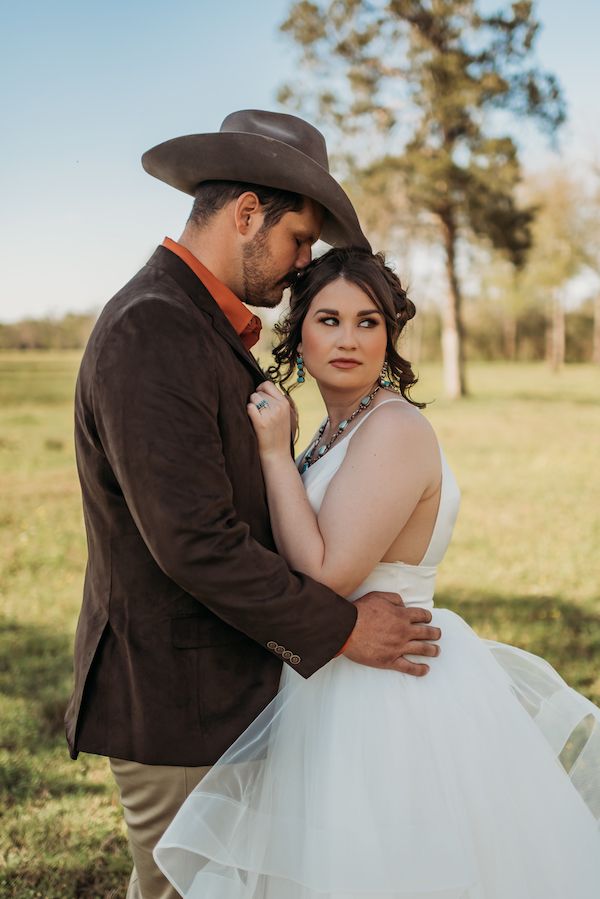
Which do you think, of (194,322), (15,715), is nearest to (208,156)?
(194,322)

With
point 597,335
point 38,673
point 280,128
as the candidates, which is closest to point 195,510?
point 280,128

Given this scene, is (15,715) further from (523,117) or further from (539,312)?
(539,312)

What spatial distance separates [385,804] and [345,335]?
1.34m

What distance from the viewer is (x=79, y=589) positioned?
24.4ft

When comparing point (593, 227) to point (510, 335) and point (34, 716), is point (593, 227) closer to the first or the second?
point (510, 335)

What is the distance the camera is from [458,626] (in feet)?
8.88

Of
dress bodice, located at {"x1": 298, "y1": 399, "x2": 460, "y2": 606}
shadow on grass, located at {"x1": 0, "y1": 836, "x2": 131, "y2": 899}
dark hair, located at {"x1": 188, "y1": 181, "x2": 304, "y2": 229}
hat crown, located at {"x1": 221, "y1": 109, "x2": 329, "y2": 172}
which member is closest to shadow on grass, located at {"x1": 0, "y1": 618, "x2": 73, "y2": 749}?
shadow on grass, located at {"x1": 0, "y1": 836, "x2": 131, "y2": 899}

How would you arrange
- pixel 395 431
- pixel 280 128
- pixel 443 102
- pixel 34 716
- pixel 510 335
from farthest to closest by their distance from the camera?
1. pixel 510 335
2. pixel 443 102
3. pixel 34 716
4. pixel 280 128
5. pixel 395 431

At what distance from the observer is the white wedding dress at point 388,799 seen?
7.02 ft

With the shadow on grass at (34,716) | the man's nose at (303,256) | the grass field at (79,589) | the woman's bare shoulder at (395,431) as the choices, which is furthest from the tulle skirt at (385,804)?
the shadow on grass at (34,716)

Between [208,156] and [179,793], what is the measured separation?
1.75 meters

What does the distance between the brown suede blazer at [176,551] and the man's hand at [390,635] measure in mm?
97

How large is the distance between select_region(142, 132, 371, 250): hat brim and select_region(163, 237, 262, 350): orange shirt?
23cm

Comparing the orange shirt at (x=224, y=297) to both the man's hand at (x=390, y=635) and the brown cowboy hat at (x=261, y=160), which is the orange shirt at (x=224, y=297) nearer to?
the man's hand at (x=390, y=635)
